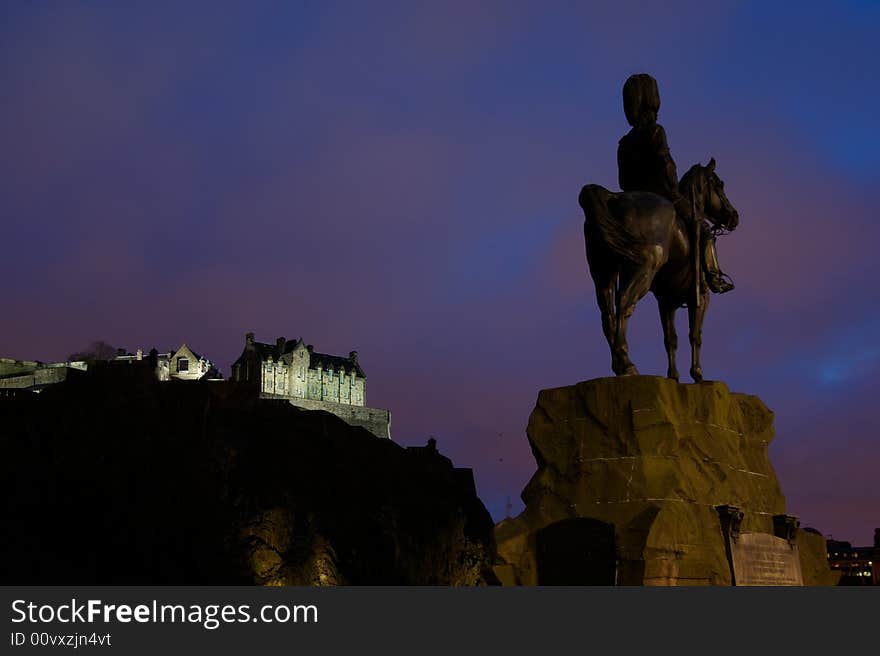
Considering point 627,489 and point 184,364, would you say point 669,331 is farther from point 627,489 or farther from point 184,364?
point 184,364

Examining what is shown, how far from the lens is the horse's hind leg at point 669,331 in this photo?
18.0 metres

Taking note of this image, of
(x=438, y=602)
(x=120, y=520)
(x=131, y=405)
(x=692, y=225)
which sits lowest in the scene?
(x=438, y=602)

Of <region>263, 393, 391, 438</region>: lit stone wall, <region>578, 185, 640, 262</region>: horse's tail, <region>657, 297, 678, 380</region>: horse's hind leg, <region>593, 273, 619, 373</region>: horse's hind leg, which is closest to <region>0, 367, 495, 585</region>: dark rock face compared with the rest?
<region>657, 297, 678, 380</region>: horse's hind leg

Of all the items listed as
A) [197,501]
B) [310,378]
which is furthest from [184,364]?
[197,501]

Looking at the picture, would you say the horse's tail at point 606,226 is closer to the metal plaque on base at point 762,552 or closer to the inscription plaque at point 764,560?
the metal plaque on base at point 762,552

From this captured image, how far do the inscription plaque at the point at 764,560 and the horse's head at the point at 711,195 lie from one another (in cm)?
490

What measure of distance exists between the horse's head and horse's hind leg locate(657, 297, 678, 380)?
4.87 feet

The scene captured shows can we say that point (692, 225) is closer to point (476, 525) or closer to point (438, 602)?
point (438, 602)

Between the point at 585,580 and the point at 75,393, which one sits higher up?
the point at 75,393

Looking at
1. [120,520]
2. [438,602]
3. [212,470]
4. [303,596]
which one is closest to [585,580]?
[438,602]

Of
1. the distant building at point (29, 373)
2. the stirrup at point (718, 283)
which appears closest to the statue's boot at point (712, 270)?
the stirrup at point (718, 283)

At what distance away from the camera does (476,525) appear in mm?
89062

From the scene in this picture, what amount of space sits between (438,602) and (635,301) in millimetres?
5589

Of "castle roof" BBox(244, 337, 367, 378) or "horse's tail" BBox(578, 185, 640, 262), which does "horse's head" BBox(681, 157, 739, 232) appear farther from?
"castle roof" BBox(244, 337, 367, 378)
